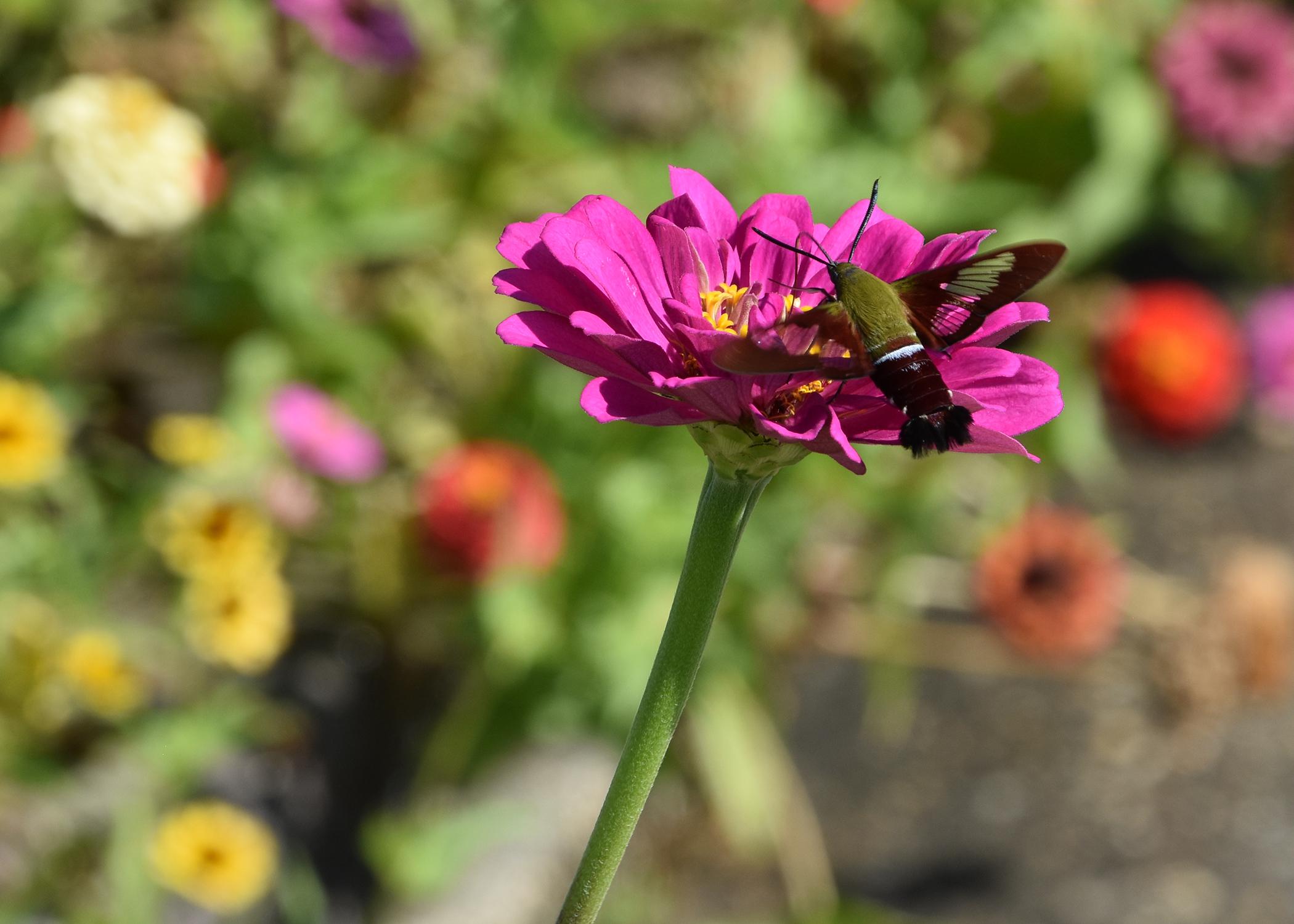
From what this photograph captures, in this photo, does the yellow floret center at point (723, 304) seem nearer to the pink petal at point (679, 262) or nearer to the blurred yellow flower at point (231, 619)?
the pink petal at point (679, 262)

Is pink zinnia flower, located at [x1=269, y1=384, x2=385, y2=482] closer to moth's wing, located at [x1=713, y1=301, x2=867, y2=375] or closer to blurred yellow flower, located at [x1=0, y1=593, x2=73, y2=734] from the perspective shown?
blurred yellow flower, located at [x1=0, y1=593, x2=73, y2=734]

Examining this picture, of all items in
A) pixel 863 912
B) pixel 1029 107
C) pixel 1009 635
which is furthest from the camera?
pixel 1029 107

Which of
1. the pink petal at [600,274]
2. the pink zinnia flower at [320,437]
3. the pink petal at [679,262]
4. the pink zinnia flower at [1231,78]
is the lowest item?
the pink zinnia flower at [320,437]

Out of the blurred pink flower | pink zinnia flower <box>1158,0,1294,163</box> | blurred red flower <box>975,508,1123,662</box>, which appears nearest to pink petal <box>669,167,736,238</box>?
the blurred pink flower

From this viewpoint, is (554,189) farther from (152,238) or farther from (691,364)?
(691,364)

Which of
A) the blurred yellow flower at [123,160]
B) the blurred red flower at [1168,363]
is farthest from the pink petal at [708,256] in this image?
the blurred red flower at [1168,363]

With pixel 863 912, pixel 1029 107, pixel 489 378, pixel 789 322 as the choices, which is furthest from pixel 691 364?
pixel 1029 107

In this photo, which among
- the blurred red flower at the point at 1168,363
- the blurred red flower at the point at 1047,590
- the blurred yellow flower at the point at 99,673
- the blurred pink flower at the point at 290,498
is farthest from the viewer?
the blurred red flower at the point at 1168,363

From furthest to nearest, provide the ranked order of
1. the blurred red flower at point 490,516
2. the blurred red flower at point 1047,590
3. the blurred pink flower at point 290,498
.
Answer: the blurred red flower at point 1047,590
the blurred pink flower at point 290,498
the blurred red flower at point 490,516

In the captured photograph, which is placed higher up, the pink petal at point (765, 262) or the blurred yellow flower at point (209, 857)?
the pink petal at point (765, 262)
